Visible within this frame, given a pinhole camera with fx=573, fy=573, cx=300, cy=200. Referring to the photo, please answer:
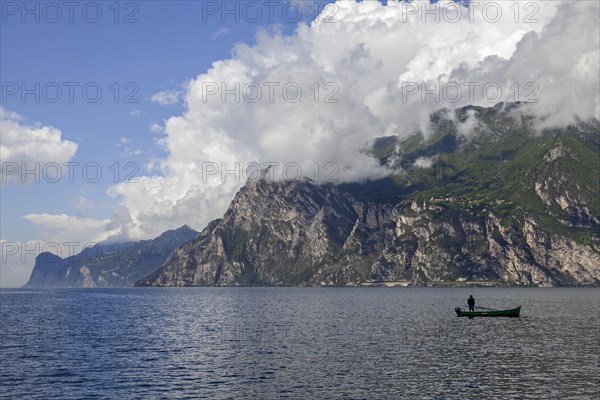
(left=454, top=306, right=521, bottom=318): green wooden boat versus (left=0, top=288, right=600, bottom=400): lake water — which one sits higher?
(left=0, top=288, right=600, bottom=400): lake water

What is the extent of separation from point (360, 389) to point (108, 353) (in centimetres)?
4948

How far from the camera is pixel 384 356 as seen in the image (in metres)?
87.3

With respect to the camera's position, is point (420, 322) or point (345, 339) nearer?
point (345, 339)

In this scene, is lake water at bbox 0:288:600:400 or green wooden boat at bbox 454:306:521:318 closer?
lake water at bbox 0:288:600:400

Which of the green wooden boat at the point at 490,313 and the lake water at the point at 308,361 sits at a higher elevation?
the lake water at the point at 308,361

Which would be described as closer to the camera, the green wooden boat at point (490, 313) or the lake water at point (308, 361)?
the lake water at point (308, 361)

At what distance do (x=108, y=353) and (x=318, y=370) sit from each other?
130 ft

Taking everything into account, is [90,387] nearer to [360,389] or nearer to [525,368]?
[360,389]

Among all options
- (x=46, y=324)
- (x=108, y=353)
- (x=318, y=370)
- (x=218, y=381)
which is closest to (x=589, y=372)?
(x=318, y=370)

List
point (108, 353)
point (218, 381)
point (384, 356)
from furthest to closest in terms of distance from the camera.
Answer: point (108, 353) → point (384, 356) → point (218, 381)

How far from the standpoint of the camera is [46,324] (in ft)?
496

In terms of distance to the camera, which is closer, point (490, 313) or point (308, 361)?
point (308, 361)

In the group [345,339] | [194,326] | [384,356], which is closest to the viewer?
[384,356]

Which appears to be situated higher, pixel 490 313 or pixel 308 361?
pixel 308 361
